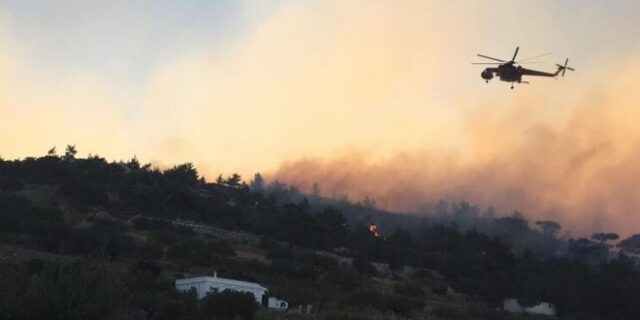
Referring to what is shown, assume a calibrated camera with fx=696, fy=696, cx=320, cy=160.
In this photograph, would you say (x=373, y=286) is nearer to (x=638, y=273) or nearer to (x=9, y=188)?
(x=638, y=273)

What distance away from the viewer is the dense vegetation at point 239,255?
4669 centimetres

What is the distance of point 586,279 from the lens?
68500mm

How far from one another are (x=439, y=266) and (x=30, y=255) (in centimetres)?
4545

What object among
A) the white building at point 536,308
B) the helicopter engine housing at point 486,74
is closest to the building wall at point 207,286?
the helicopter engine housing at point 486,74

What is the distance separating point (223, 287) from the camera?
45.5 meters

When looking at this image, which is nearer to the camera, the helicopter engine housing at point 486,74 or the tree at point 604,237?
the helicopter engine housing at point 486,74

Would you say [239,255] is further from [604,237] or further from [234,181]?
[604,237]

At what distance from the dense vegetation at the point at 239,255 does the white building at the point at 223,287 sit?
2.31 metres

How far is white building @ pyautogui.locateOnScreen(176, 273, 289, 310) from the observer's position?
44.6m

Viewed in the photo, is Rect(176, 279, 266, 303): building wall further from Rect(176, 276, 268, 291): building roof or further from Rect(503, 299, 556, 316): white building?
Rect(503, 299, 556, 316): white building

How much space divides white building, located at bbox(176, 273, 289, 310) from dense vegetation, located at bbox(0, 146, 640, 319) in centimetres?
231

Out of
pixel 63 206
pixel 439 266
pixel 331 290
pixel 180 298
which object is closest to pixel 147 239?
pixel 63 206

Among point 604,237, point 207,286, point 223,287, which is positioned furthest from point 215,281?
point 604,237

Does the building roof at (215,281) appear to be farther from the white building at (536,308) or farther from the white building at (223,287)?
the white building at (536,308)
